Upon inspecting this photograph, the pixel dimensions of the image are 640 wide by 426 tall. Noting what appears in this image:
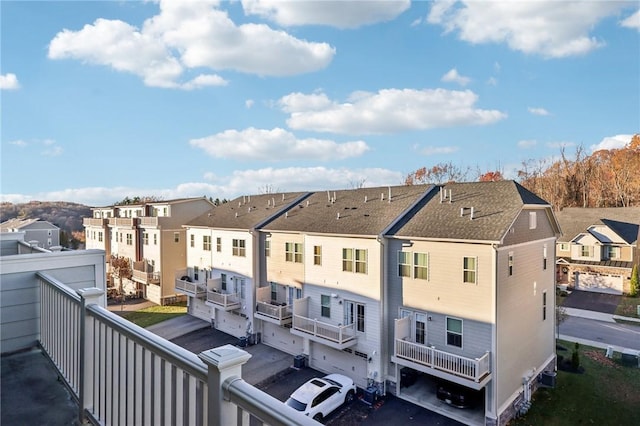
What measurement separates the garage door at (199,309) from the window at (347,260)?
1103 cm

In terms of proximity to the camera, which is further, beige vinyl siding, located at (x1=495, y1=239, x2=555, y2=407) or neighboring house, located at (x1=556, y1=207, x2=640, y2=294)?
neighboring house, located at (x1=556, y1=207, x2=640, y2=294)

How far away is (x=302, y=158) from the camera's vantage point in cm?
3206

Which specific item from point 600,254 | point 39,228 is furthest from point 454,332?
point 39,228

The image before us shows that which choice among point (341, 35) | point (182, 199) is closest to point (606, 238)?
point (341, 35)

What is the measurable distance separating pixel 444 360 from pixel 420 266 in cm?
322

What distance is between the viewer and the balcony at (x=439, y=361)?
10.9 meters

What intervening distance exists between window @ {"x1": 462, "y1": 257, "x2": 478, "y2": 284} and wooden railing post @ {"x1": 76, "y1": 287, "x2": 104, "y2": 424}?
10926 millimetres

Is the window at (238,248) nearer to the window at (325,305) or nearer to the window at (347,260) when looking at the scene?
the window at (325,305)

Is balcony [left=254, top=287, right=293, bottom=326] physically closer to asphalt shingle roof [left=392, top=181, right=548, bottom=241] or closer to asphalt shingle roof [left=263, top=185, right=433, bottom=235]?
asphalt shingle roof [left=263, top=185, right=433, bottom=235]

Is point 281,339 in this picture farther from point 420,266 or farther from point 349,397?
point 420,266

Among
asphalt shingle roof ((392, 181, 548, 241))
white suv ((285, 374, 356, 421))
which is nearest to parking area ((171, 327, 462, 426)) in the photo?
white suv ((285, 374, 356, 421))

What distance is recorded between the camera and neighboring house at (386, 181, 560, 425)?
37.2ft

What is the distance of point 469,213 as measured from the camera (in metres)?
13.1

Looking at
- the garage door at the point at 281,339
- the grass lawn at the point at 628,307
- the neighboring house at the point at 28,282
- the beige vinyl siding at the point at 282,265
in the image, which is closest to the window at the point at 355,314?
the beige vinyl siding at the point at 282,265
